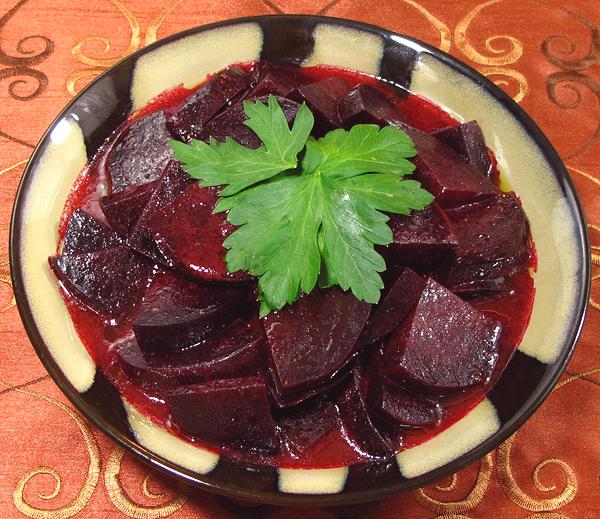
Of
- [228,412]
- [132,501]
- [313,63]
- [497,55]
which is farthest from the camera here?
[497,55]

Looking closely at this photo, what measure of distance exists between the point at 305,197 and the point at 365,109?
0.56 metres

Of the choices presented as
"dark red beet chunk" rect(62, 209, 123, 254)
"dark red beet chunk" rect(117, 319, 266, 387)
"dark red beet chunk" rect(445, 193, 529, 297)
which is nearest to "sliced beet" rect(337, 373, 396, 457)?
"dark red beet chunk" rect(117, 319, 266, 387)

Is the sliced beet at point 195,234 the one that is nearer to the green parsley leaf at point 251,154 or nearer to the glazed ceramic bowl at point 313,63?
the green parsley leaf at point 251,154

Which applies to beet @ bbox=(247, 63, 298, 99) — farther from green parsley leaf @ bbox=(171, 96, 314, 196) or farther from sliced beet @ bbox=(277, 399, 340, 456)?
sliced beet @ bbox=(277, 399, 340, 456)

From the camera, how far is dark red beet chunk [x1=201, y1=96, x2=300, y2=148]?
2611mm

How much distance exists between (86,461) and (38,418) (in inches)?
9.8

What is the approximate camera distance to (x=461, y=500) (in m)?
2.45

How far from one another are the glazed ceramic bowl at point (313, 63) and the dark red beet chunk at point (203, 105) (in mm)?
242

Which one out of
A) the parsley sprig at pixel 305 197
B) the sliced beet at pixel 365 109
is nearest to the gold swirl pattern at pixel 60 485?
the parsley sprig at pixel 305 197

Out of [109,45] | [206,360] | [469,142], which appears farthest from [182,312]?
[109,45]

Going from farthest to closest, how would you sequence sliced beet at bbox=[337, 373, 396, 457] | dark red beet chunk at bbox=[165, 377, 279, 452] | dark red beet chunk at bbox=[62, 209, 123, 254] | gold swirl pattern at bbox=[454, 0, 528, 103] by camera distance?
1. gold swirl pattern at bbox=[454, 0, 528, 103]
2. dark red beet chunk at bbox=[62, 209, 123, 254]
3. sliced beet at bbox=[337, 373, 396, 457]
4. dark red beet chunk at bbox=[165, 377, 279, 452]

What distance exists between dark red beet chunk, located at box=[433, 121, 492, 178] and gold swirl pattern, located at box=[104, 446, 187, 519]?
5.39 feet

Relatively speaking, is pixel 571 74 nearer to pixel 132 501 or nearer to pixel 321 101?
pixel 321 101

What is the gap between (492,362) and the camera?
2.40 m
